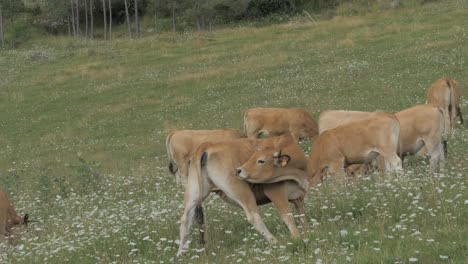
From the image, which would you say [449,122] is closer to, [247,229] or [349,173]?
[349,173]

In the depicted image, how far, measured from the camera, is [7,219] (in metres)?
12.3

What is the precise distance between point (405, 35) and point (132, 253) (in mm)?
32345

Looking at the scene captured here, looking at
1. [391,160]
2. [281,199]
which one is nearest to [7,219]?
[281,199]

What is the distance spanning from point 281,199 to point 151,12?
77.7m

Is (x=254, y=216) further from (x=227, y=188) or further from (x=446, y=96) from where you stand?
(x=446, y=96)

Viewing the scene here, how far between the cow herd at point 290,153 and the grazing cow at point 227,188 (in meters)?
0.01

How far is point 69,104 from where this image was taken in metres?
35.2

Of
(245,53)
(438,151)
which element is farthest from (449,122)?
(245,53)

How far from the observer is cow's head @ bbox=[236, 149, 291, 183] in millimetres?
9509

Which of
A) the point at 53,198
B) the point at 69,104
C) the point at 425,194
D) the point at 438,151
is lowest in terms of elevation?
the point at 69,104

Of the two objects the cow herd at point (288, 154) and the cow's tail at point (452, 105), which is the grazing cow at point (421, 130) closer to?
the cow herd at point (288, 154)

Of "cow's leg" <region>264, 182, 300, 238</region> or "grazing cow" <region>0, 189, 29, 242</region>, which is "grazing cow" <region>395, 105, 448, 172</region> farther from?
"grazing cow" <region>0, 189, 29, 242</region>

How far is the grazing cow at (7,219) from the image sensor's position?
472 inches

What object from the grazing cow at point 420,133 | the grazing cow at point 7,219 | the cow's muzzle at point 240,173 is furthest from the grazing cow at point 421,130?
the grazing cow at point 7,219
